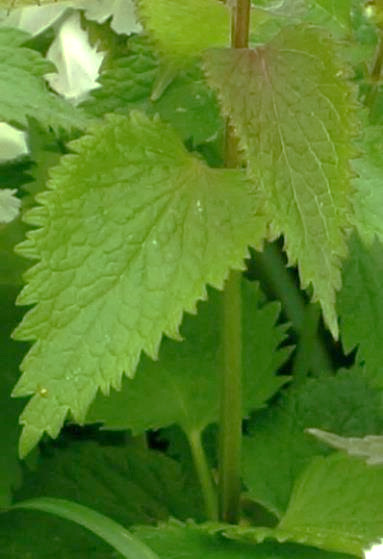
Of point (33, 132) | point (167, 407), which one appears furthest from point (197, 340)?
point (33, 132)

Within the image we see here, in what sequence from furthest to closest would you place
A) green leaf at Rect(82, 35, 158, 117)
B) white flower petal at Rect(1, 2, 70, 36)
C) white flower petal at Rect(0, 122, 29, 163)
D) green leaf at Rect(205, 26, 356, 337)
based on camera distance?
1. white flower petal at Rect(1, 2, 70, 36)
2. white flower petal at Rect(0, 122, 29, 163)
3. green leaf at Rect(82, 35, 158, 117)
4. green leaf at Rect(205, 26, 356, 337)

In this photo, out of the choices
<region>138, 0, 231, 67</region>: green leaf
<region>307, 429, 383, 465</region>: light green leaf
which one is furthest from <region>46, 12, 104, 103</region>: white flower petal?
<region>307, 429, 383, 465</region>: light green leaf

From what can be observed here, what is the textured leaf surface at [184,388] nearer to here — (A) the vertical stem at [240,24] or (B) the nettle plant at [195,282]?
(B) the nettle plant at [195,282]

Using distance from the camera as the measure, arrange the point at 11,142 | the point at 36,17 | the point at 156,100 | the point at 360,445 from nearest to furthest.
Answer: the point at 360,445 → the point at 156,100 → the point at 11,142 → the point at 36,17

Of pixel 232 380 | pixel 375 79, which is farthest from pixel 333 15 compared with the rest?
pixel 232 380

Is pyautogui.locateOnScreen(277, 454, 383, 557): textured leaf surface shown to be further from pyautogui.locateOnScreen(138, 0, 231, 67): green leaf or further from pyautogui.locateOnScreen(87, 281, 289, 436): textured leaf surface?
pyautogui.locateOnScreen(138, 0, 231, 67): green leaf

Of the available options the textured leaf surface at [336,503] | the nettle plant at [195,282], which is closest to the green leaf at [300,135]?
the nettle plant at [195,282]

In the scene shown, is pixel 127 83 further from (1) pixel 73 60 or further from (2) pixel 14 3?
(1) pixel 73 60

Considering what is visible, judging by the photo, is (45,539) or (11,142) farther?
(11,142)
